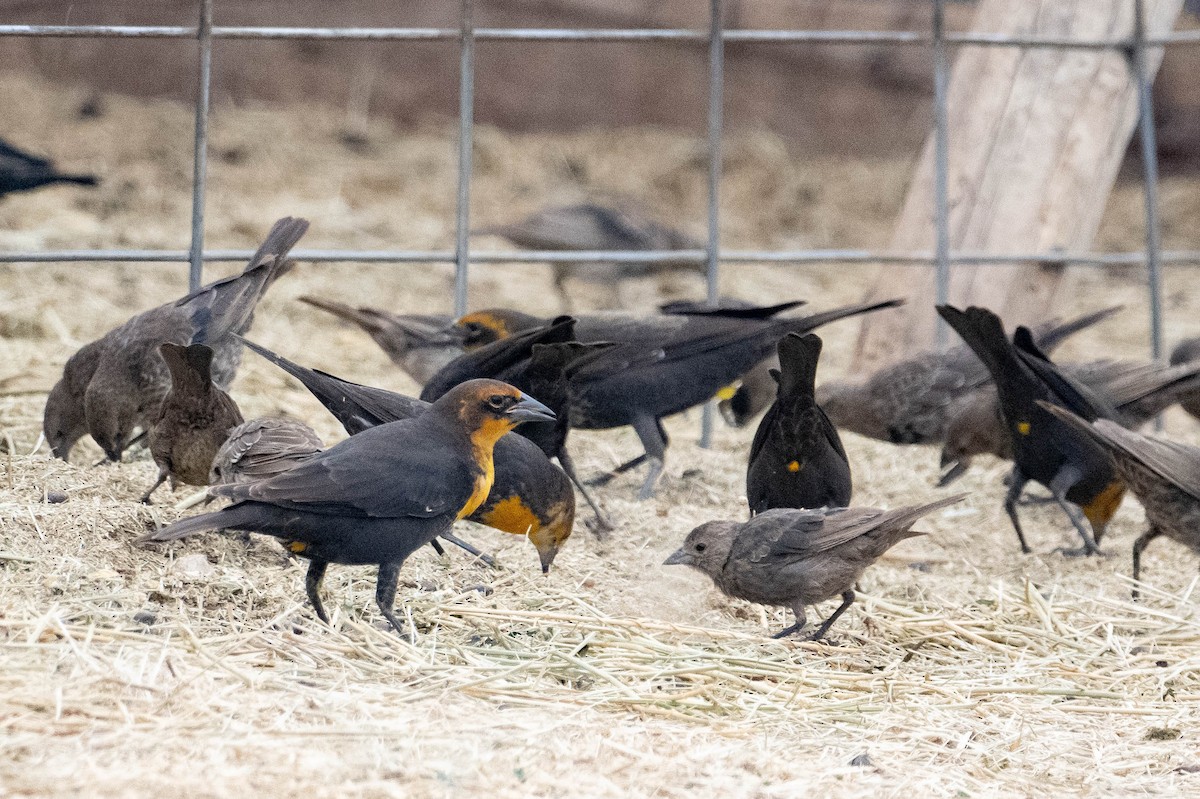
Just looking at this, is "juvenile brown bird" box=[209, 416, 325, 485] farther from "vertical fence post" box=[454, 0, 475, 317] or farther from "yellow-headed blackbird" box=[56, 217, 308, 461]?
"vertical fence post" box=[454, 0, 475, 317]

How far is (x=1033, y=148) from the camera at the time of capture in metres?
8.71

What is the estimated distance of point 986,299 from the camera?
8.82 m

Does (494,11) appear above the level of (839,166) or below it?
above

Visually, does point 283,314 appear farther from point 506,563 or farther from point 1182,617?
point 1182,617

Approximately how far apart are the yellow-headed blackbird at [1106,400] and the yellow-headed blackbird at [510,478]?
2.77 meters

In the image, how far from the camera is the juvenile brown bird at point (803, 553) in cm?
478

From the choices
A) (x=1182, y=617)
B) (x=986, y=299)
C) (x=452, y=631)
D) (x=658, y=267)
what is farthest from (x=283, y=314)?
(x=1182, y=617)

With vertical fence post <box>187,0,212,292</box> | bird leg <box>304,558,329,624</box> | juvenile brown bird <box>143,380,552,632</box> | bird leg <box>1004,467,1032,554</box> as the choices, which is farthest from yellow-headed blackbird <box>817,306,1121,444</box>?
bird leg <box>304,558,329,624</box>

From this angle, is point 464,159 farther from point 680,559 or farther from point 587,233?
point 680,559

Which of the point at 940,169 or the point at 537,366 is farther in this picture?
the point at 940,169

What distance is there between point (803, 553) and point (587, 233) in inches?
229

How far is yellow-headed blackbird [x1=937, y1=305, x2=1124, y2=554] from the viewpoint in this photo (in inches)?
253

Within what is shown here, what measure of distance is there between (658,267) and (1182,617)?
619 cm

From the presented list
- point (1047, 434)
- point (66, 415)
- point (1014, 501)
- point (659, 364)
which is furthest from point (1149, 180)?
point (66, 415)
